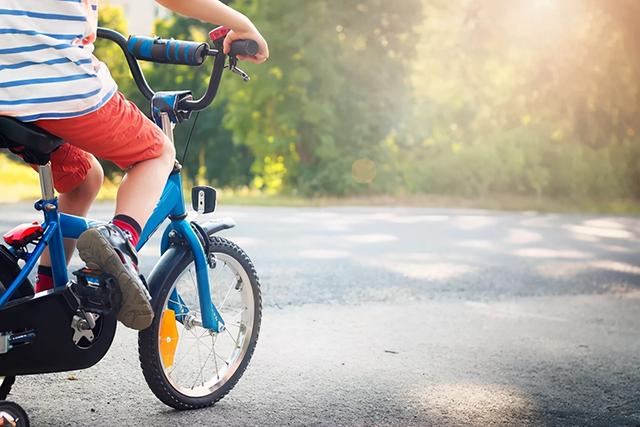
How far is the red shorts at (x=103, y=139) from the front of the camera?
9.10 ft

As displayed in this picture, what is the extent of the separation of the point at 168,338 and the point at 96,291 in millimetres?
628

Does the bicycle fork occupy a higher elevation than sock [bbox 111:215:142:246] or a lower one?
lower

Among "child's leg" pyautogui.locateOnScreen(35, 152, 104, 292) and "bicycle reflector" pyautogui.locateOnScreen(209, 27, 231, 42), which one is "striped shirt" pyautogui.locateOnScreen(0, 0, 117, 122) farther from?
"bicycle reflector" pyautogui.locateOnScreen(209, 27, 231, 42)

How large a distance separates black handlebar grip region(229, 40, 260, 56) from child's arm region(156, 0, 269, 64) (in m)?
0.02

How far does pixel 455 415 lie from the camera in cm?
371

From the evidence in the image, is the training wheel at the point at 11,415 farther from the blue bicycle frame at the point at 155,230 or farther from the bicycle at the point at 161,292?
the blue bicycle frame at the point at 155,230

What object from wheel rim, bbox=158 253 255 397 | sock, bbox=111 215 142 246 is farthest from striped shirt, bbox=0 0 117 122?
wheel rim, bbox=158 253 255 397

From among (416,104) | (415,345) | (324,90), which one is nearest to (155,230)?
(415,345)

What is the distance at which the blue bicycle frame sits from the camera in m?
2.94

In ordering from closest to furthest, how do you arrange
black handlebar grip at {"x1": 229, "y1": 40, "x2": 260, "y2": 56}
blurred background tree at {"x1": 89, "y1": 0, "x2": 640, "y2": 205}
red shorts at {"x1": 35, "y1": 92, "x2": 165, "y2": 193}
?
red shorts at {"x1": 35, "y1": 92, "x2": 165, "y2": 193}, black handlebar grip at {"x1": 229, "y1": 40, "x2": 260, "y2": 56}, blurred background tree at {"x1": 89, "y1": 0, "x2": 640, "y2": 205}

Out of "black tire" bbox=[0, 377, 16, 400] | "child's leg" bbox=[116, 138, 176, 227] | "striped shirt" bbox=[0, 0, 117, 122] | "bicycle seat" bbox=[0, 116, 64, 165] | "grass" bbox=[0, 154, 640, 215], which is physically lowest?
"grass" bbox=[0, 154, 640, 215]

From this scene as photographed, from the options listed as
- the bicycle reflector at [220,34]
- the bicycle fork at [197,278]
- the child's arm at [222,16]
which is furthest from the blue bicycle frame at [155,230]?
the child's arm at [222,16]

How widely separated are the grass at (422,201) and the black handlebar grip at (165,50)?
13.3 m

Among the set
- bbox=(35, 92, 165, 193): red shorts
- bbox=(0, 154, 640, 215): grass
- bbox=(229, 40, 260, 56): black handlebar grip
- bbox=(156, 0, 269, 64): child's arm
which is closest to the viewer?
bbox=(35, 92, 165, 193): red shorts
